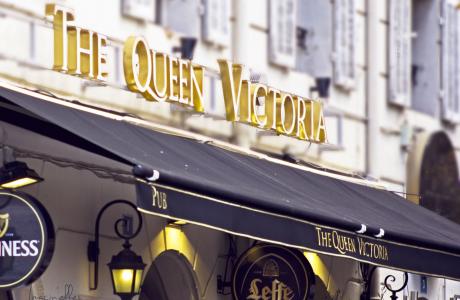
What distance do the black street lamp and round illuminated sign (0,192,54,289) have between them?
5.37ft

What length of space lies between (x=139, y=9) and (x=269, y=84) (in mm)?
2718

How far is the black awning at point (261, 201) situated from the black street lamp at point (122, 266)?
0.80m

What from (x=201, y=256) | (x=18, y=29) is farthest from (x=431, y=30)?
(x=18, y=29)

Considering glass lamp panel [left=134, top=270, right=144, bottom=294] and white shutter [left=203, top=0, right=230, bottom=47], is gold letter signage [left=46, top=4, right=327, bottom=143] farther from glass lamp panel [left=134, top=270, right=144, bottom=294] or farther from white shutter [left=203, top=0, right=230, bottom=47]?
glass lamp panel [left=134, top=270, right=144, bottom=294]

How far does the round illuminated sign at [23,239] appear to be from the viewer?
10.6 meters

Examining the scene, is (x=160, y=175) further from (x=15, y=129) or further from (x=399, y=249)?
(x=399, y=249)

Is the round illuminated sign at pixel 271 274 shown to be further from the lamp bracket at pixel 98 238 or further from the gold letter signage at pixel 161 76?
the lamp bracket at pixel 98 238

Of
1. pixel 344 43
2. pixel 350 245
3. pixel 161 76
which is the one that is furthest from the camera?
pixel 344 43

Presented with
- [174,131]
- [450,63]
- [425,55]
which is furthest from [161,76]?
[450,63]

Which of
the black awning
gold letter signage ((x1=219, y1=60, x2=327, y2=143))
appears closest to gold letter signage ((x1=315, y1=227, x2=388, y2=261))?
the black awning

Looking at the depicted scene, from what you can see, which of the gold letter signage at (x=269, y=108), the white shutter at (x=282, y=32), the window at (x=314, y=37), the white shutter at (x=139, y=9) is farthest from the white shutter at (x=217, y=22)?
the window at (x=314, y=37)

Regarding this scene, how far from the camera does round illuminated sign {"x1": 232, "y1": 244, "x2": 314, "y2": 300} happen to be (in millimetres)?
14312

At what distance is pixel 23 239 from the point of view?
10.7 m

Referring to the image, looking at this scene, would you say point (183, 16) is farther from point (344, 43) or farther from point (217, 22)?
point (344, 43)
